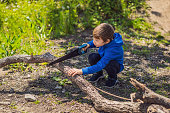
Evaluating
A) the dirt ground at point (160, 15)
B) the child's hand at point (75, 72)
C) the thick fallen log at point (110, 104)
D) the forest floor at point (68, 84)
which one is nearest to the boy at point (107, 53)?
the child's hand at point (75, 72)

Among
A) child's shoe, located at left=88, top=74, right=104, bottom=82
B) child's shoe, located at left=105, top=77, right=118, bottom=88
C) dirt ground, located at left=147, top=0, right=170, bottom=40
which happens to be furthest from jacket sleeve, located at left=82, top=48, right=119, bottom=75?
dirt ground, located at left=147, top=0, right=170, bottom=40

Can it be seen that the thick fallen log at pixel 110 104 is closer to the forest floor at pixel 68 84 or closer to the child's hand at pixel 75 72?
the child's hand at pixel 75 72

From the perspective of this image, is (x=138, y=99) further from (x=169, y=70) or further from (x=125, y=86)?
(x=169, y=70)

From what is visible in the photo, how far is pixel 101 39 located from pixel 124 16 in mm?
3786

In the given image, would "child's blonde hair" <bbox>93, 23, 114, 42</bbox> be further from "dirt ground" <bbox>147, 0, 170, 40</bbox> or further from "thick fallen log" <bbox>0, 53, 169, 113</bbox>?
"dirt ground" <bbox>147, 0, 170, 40</bbox>

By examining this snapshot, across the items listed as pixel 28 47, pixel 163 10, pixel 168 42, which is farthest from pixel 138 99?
pixel 163 10

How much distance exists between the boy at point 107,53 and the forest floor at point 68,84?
38cm

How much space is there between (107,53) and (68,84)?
3.01ft

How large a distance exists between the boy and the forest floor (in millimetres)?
383

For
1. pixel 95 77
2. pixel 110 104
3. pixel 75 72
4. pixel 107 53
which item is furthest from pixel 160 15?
pixel 110 104

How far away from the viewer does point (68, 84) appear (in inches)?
137

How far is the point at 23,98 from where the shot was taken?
118 inches

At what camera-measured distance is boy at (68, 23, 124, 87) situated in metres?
2.90

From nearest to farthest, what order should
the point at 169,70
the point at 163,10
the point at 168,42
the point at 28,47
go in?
the point at 169,70 < the point at 28,47 < the point at 168,42 < the point at 163,10
